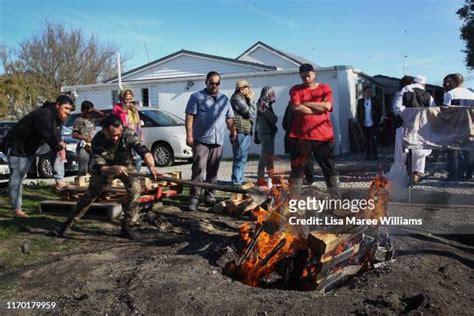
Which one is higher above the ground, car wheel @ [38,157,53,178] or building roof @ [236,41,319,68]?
building roof @ [236,41,319,68]

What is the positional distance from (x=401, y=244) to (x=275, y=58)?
68.3 feet

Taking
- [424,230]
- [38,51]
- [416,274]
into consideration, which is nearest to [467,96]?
[424,230]

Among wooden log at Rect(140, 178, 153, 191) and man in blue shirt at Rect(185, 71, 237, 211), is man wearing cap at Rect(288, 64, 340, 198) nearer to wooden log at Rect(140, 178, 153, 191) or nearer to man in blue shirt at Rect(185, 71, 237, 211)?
man in blue shirt at Rect(185, 71, 237, 211)

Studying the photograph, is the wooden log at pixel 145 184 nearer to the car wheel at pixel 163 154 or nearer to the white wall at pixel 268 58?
the car wheel at pixel 163 154

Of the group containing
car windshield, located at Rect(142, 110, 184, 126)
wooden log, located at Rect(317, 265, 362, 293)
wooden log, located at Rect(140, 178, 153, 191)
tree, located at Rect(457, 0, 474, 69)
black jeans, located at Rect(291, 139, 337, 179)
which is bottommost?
wooden log, located at Rect(317, 265, 362, 293)

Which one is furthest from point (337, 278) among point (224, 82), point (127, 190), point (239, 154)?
point (224, 82)

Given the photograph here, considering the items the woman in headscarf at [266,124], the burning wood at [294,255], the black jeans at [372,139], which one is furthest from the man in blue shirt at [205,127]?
the black jeans at [372,139]

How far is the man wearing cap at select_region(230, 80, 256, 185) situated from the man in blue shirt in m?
0.71

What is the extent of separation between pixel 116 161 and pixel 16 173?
187 cm

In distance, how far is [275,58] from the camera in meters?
25.3

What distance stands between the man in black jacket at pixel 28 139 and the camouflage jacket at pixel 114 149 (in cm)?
122

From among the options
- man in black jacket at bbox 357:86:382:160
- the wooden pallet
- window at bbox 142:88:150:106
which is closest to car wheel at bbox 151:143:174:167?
man in black jacket at bbox 357:86:382:160

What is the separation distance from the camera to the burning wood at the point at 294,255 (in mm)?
4258

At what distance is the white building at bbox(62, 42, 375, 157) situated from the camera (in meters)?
16.6
